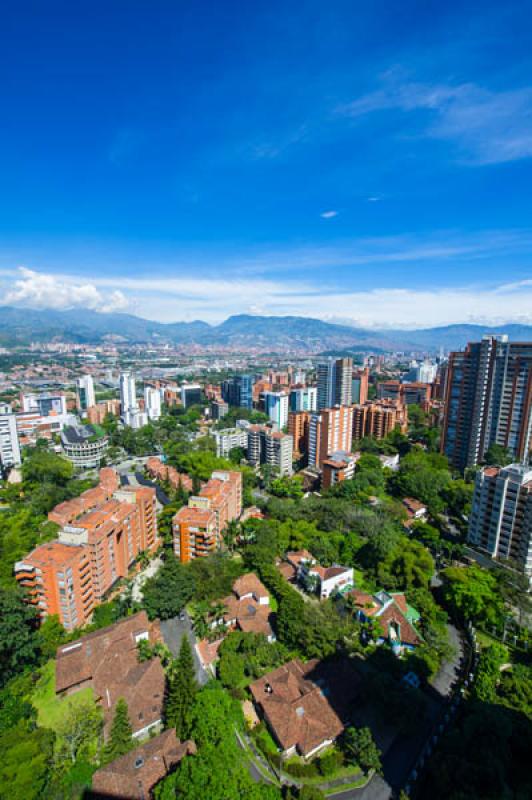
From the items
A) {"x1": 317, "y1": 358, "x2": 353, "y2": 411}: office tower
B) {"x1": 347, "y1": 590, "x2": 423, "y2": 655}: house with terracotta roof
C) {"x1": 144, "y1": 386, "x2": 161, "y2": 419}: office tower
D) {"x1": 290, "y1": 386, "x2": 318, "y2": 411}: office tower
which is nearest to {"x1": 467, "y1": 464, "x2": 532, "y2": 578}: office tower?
{"x1": 347, "y1": 590, "x2": 423, "y2": 655}: house with terracotta roof

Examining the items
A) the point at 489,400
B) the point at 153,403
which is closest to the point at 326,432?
the point at 489,400

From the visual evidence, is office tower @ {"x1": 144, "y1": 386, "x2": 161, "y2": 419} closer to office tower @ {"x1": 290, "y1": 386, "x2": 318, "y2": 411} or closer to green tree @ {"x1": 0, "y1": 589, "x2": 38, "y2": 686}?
office tower @ {"x1": 290, "y1": 386, "x2": 318, "y2": 411}

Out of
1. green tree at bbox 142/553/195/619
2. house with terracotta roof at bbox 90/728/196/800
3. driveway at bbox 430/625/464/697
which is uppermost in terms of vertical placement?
green tree at bbox 142/553/195/619

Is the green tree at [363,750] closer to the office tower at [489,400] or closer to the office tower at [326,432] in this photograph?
the office tower at [326,432]

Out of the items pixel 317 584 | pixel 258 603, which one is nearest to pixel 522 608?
pixel 317 584

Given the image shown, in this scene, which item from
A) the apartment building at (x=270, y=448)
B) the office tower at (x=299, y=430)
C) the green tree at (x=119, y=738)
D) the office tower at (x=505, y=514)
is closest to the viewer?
the green tree at (x=119, y=738)

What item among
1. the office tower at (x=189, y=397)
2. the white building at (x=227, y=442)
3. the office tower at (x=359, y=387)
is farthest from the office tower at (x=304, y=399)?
the office tower at (x=189, y=397)
